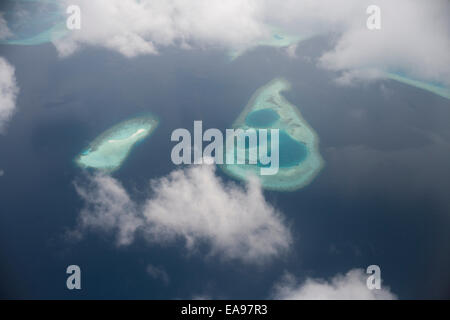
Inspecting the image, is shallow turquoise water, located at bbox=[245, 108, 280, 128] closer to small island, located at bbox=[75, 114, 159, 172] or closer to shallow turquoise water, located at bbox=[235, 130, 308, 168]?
shallow turquoise water, located at bbox=[235, 130, 308, 168]

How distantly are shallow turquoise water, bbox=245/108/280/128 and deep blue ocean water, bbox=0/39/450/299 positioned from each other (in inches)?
68.6

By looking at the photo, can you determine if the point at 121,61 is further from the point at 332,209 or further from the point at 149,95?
the point at 332,209

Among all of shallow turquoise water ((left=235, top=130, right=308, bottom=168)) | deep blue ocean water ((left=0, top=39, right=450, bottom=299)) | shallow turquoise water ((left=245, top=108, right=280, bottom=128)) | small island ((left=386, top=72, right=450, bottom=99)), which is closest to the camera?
deep blue ocean water ((left=0, top=39, right=450, bottom=299))

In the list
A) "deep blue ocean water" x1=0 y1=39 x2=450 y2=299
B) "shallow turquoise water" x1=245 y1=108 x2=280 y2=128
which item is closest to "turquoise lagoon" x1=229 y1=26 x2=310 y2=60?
"deep blue ocean water" x1=0 y1=39 x2=450 y2=299

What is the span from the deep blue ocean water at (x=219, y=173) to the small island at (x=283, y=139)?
928 mm

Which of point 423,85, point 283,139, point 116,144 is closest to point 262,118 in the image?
point 283,139

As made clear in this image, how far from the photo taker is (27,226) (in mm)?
23266

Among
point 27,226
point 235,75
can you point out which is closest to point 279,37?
point 235,75

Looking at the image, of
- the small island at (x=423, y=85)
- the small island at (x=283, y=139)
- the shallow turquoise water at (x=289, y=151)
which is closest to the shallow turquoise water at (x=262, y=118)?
the small island at (x=283, y=139)

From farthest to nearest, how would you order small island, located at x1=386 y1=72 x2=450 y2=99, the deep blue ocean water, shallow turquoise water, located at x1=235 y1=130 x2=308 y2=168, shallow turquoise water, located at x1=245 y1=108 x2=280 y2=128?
1. small island, located at x1=386 y1=72 x2=450 y2=99
2. shallow turquoise water, located at x1=245 y1=108 x2=280 y2=128
3. shallow turquoise water, located at x1=235 y1=130 x2=308 y2=168
4. the deep blue ocean water

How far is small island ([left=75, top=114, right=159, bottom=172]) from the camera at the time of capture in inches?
1107

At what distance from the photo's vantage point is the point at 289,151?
30.0 m

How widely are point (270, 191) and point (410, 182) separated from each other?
12.1 metres

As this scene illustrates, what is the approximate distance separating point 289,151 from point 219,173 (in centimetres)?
755
